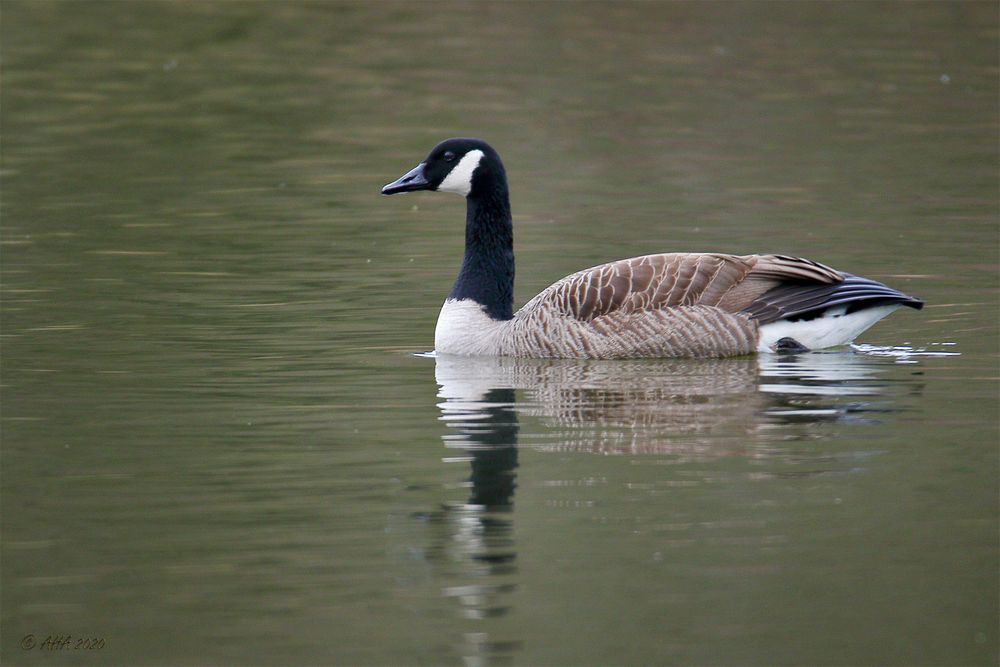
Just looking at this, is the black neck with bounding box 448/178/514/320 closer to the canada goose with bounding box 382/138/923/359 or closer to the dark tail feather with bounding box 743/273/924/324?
the canada goose with bounding box 382/138/923/359

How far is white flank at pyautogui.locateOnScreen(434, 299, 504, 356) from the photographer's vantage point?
14.3 metres

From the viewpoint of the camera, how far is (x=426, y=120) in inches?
1119

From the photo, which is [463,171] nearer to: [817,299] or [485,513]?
[817,299]

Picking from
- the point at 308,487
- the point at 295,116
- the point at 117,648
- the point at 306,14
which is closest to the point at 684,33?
the point at 306,14

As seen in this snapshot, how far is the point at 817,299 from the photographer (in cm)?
1365

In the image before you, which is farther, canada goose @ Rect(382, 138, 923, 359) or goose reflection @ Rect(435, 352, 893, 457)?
canada goose @ Rect(382, 138, 923, 359)

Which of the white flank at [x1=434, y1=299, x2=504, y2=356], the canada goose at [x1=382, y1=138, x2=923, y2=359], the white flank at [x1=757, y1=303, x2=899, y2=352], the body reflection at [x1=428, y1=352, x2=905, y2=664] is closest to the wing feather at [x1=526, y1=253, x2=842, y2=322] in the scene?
the canada goose at [x1=382, y1=138, x2=923, y2=359]

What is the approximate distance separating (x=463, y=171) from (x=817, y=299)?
11.2 feet

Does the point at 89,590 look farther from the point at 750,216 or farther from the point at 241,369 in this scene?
the point at 750,216

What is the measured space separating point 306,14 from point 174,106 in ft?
37.4

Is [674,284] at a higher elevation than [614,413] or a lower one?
higher

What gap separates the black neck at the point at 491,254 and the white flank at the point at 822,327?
2402 millimetres

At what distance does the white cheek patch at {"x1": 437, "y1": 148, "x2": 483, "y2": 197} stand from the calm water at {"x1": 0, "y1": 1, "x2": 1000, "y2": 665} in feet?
4.93

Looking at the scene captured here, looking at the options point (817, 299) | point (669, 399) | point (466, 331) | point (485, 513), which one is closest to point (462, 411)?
point (669, 399)
